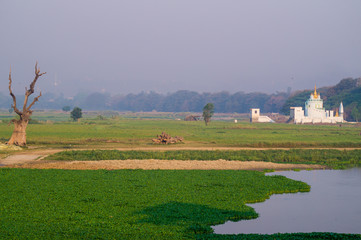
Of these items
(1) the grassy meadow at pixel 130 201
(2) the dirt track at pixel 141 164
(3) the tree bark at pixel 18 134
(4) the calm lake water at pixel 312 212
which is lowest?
(4) the calm lake water at pixel 312 212

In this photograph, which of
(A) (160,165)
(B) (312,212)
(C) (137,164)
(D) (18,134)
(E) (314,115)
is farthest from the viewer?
(E) (314,115)

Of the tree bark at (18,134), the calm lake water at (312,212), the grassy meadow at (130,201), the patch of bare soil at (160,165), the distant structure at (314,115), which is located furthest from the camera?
the distant structure at (314,115)

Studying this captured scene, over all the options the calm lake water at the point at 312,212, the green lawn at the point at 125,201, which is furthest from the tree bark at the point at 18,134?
the calm lake water at the point at 312,212

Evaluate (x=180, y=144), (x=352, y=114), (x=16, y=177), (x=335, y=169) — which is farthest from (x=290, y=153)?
(x=352, y=114)

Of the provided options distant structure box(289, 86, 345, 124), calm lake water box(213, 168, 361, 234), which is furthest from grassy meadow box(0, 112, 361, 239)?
distant structure box(289, 86, 345, 124)

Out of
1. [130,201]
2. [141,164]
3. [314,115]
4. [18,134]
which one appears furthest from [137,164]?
[314,115]

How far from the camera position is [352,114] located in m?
118

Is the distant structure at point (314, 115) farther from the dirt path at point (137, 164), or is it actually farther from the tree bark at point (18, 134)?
the tree bark at point (18, 134)

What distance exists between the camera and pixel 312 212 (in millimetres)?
20688

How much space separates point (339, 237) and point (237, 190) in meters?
8.22

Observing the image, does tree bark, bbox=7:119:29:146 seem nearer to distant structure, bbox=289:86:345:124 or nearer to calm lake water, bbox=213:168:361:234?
calm lake water, bbox=213:168:361:234

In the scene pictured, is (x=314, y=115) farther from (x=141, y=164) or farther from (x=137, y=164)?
Answer: (x=137, y=164)

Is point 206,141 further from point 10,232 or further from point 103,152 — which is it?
point 10,232

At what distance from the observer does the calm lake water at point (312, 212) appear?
1783 centimetres
